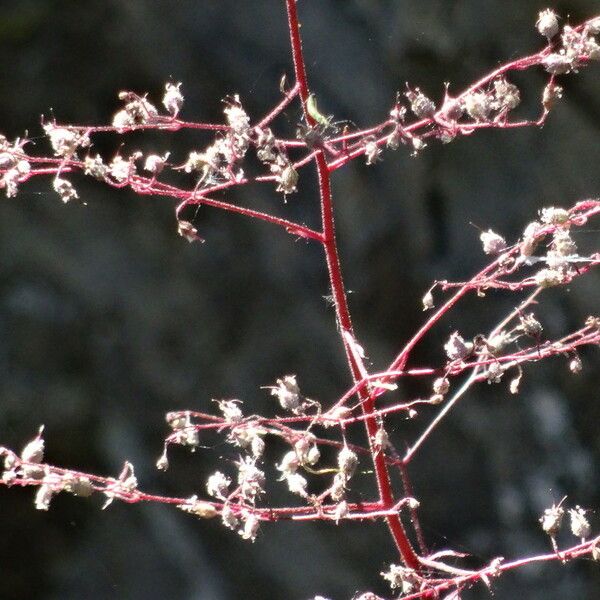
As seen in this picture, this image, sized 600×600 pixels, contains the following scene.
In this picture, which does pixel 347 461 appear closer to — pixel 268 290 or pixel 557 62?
pixel 557 62

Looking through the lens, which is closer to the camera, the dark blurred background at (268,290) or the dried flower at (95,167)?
the dried flower at (95,167)

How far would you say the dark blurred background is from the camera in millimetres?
1304

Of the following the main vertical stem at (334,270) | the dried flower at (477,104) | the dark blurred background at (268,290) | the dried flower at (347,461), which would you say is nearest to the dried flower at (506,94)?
the dried flower at (477,104)

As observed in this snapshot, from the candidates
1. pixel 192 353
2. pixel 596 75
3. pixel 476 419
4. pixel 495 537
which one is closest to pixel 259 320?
pixel 192 353

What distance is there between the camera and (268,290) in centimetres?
135

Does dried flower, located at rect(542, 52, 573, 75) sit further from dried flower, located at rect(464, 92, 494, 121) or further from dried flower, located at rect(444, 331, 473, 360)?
dried flower, located at rect(444, 331, 473, 360)

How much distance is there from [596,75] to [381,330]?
1.66 ft

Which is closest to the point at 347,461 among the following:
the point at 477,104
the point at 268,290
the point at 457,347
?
the point at 457,347

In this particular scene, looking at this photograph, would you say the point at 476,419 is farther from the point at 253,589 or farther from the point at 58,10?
the point at 58,10

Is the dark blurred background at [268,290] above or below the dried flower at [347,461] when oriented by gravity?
above

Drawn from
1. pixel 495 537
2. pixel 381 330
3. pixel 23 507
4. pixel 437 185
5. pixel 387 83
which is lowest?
pixel 495 537

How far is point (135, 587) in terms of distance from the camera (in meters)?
1.32

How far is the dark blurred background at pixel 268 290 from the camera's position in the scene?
1.30 meters

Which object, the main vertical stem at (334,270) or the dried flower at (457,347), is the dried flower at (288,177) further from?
the dried flower at (457,347)
